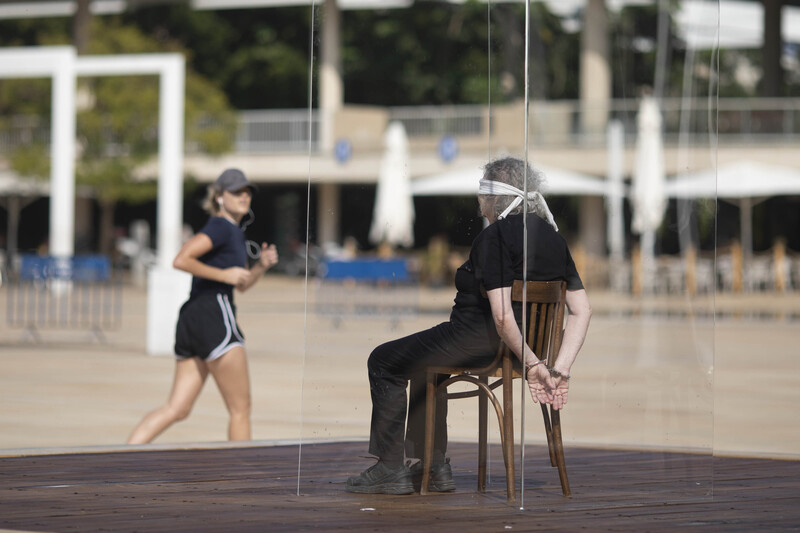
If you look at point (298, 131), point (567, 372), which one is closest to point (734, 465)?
point (567, 372)

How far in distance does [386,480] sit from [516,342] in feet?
2.93

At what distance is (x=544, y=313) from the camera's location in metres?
5.73

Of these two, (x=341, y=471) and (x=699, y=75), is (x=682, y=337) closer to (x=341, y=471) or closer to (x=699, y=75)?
(x=341, y=471)

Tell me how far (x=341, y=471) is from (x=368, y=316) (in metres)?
1.44

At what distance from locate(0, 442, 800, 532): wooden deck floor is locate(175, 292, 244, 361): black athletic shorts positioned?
1.90ft

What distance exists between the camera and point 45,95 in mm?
41938

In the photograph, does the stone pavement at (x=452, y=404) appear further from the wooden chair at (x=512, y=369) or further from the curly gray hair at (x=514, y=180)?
the curly gray hair at (x=514, y=180)

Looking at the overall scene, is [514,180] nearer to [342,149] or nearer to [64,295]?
[342,149]

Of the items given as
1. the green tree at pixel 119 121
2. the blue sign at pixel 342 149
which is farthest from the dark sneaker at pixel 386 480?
the green tree at pixel 119 121

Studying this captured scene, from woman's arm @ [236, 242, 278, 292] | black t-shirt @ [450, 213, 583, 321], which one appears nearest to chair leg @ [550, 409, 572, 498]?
black t-shirt @ [450, 213, 583, 321]

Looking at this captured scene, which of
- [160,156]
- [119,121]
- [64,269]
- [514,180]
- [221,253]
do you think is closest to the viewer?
[514,180]

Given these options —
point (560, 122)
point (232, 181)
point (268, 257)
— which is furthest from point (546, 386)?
point (560, 122)

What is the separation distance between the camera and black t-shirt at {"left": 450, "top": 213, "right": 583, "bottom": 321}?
5605mm

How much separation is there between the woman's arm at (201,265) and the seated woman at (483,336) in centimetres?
181
